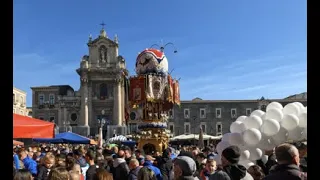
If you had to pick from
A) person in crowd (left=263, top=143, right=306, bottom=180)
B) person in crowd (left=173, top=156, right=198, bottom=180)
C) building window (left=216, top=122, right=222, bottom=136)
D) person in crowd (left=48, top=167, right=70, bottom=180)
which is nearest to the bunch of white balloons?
person in crowd (left=173, top=156, right=198, bottom=180)

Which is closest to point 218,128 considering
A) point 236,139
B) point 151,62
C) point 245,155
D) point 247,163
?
point 151,62

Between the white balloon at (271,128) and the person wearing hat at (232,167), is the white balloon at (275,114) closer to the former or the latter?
the white balloon at (271,128)

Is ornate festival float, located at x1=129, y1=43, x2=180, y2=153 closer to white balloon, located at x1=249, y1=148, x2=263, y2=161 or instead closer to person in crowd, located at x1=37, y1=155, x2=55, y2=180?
white balloon, located at x1=249, y1=148, x2=263, y2=161

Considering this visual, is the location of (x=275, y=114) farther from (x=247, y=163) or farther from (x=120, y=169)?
(x=120, y=169)

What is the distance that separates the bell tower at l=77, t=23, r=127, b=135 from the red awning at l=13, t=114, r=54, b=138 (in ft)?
190

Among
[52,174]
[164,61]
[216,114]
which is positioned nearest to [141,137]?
[164,61]

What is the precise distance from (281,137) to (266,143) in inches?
16.0

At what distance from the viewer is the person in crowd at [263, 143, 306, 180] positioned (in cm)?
389

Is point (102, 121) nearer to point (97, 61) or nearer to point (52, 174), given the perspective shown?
point (97, 61)

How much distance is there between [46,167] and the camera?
25.1ft

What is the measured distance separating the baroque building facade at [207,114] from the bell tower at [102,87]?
11.2 meters

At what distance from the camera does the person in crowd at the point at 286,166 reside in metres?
3.89

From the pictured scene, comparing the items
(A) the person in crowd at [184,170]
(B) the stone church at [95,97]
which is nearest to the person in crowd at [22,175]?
(A) the person in crowd at [184,170]

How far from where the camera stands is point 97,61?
70.4 meters
